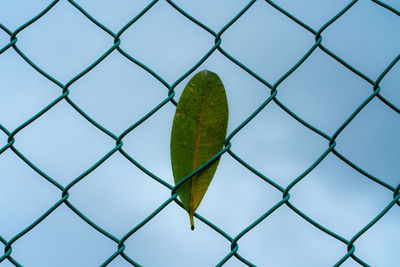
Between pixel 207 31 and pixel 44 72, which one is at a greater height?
pixel 207 31

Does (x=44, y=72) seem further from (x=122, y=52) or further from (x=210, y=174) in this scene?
(x=210, y=174)

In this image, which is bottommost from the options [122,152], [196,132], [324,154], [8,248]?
[8,248]

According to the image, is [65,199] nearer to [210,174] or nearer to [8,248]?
[8,248]

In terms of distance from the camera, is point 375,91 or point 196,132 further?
point 375,91

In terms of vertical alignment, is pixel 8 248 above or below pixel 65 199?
below

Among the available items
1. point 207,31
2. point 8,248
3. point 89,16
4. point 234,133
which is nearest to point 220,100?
point 234,133

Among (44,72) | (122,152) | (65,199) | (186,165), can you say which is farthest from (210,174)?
(44,72)
